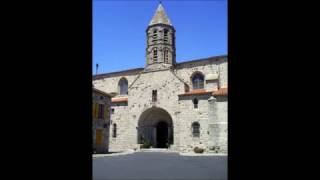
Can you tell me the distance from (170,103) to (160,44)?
22.7 ft

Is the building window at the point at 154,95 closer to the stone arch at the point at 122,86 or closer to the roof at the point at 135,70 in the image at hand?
the roof at the point at 135,70

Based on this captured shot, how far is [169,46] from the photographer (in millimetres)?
31641

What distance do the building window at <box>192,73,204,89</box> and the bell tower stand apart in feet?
9.98

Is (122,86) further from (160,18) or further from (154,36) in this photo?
(160,18)

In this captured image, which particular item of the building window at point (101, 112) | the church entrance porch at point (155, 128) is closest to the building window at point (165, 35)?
the church entrance porch at point (155, 128)

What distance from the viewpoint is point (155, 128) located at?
99.1ft

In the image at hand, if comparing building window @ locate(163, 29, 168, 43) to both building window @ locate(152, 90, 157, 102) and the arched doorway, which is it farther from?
the arched doorway

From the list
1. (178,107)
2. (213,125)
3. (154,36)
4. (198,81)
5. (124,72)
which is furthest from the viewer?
(124,72)

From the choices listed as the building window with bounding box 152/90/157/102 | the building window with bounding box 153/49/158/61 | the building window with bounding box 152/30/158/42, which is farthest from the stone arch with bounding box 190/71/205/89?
the building window with bounding box 152/30/158/42

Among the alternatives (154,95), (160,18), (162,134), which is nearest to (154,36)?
(160,18)

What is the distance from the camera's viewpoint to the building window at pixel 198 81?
29836 millimetres

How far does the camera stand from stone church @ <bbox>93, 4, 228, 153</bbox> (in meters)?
25.3
